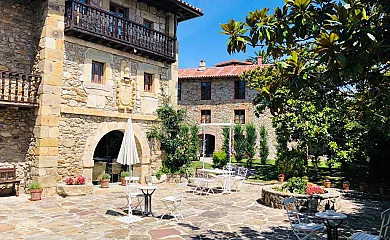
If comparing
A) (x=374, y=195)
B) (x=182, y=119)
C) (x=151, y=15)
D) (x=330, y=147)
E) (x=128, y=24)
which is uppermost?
(x=151, y=15)

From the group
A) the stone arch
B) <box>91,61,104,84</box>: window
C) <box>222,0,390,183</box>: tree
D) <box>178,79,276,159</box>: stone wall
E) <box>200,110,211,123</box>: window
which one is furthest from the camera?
<box>200,110,211,123</box>: window

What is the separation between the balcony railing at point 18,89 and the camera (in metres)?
9.23

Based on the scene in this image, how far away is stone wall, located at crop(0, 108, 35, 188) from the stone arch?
1.69m

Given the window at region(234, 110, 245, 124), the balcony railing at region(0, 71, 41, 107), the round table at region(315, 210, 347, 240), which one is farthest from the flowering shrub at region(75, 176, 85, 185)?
the window at region(234, 110, 245, 124)

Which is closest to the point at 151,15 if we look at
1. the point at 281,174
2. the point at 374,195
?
the point at 281,174

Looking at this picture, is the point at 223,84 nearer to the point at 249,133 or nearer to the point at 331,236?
the point at 249,133

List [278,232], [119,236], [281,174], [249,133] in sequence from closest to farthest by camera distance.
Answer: [119,236] < [278,232] < [281,174] < [249,133]

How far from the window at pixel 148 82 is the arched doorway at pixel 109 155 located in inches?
86.2

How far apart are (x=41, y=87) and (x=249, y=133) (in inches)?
657

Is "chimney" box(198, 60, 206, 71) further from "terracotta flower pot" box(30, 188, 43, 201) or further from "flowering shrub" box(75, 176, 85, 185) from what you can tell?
"terracotta flower pot" box(30, 188, 43, 201)

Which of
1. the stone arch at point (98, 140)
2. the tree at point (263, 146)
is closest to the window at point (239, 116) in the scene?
the tree at point (263, 146)

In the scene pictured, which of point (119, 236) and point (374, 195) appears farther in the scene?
point (374, 195)

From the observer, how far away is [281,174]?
1458 cm

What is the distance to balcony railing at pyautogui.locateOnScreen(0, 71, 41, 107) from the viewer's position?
9234 millimetres
